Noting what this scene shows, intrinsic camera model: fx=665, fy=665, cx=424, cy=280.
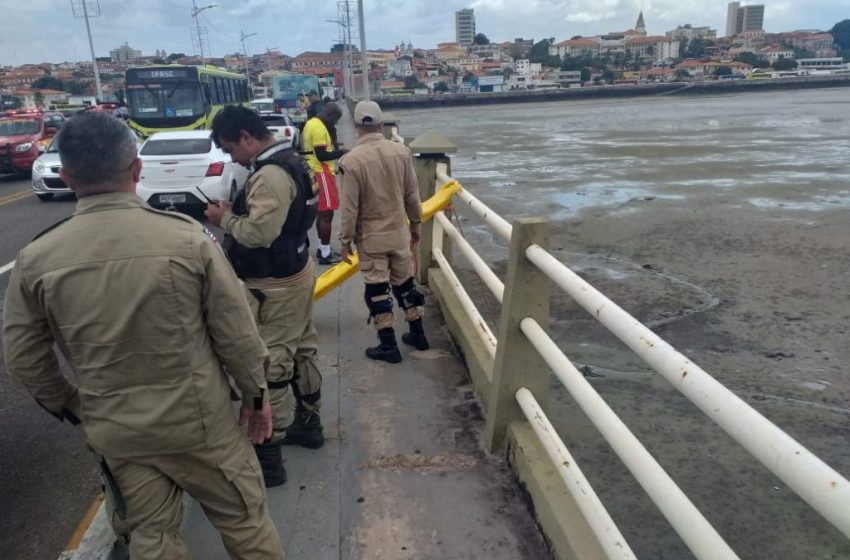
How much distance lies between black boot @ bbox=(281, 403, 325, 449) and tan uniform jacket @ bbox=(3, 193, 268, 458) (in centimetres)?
123

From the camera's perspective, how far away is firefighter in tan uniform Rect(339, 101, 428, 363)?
4.30 meters

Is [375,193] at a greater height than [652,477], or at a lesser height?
greater

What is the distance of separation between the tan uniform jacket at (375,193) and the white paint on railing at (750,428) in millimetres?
2388

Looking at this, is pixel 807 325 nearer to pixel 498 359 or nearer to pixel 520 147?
pixel 498 359

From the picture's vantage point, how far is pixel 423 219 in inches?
190

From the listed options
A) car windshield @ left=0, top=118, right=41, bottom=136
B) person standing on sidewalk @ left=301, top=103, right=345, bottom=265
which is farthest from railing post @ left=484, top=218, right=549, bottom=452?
car windshield @ left=0, top=118, right=41, bottom=136

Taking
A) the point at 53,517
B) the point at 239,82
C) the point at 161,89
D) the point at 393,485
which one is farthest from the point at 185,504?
the point at 239,82

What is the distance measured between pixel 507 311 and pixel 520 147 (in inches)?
604

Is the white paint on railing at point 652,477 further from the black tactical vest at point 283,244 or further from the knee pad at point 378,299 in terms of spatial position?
the knee pad at point 378,299

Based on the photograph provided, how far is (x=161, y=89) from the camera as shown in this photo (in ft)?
63.5

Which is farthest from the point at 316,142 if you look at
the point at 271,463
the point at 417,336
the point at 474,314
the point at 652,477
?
the point at 652,477

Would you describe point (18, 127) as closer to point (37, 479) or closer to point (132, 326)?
point (37, 479)

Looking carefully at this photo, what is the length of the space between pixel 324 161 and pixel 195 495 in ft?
17.4

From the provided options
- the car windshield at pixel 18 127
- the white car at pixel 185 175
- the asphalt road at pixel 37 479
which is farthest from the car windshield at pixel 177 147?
the car windshield at pixel 18 127
